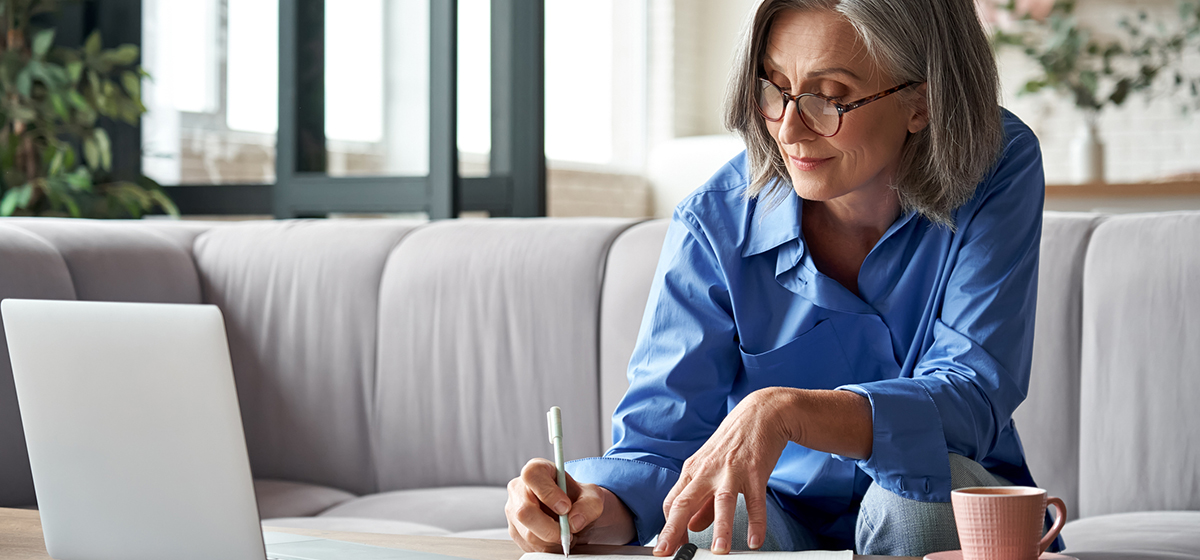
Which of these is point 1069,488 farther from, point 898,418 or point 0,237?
point 0,237

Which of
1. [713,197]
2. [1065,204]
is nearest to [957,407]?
[713,197]

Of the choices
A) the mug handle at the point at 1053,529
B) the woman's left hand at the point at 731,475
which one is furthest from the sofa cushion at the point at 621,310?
the mug handle at the point at 1053,529

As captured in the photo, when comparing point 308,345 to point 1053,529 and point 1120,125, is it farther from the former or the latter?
point 1120,125

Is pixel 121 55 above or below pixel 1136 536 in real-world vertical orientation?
above

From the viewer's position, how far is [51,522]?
0.92 m

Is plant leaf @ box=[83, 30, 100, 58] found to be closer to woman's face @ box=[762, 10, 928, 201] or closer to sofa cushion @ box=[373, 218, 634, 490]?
sofa cushion @ box=[373, 218, 634, 490]

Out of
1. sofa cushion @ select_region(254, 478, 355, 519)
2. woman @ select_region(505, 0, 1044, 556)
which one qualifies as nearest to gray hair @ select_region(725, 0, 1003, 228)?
woman @ select_region(505, 0, 1044, 556)

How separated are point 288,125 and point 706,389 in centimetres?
199

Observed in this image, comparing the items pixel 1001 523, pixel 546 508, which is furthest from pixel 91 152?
pixel 1001 523

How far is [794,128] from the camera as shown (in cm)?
115

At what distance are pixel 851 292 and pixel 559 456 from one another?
445 mm

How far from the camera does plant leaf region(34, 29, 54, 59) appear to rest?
2795 mm

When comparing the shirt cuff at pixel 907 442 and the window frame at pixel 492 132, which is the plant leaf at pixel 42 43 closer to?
the window frame at pixel 492 132

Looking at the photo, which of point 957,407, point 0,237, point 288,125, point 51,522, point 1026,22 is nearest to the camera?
point 51,522
